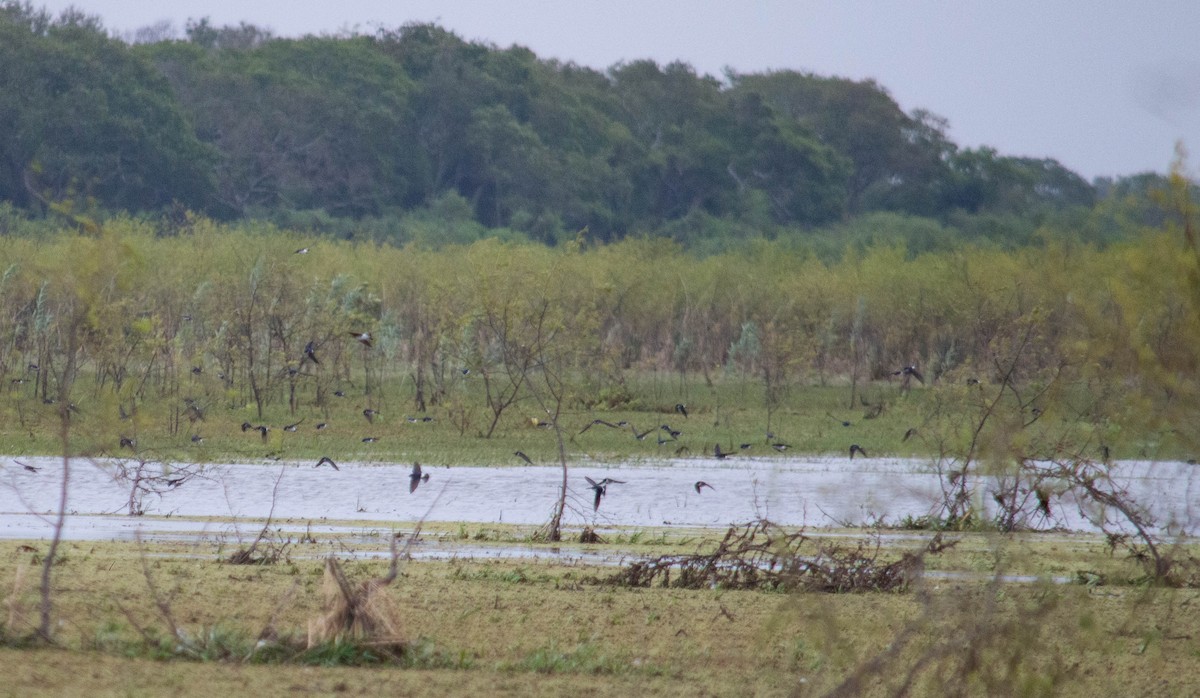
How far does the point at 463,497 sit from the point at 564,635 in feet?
26.4

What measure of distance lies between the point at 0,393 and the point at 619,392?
33.1 feet

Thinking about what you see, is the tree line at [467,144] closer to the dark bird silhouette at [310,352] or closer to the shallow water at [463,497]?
the dark bird silhouette at [310,352]

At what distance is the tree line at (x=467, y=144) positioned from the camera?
46656 millimetres

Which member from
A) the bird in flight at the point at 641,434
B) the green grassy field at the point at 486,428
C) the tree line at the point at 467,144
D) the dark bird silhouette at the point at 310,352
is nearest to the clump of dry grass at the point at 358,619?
the green grassy field at the point at 486,428

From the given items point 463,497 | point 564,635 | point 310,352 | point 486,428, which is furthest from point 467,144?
point 564,635

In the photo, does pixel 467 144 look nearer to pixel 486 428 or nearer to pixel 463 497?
pixel 486 428

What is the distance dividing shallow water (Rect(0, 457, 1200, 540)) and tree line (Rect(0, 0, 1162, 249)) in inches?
1022

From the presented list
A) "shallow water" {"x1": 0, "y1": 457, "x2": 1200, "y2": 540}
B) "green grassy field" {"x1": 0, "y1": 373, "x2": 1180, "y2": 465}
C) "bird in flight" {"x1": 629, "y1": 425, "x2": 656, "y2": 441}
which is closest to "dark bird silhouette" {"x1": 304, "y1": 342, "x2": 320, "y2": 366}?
"green grassy field" {"x1": 0, "y1": 373, "x2": 1180, "y2": 465}

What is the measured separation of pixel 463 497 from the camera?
16594mm

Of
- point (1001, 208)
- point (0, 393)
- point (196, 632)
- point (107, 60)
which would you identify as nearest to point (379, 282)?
point (0, 393)

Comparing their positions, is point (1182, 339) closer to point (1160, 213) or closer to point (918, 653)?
point (1160, 213)

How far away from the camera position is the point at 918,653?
8.55m

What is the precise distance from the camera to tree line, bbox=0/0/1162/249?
46.7 metres

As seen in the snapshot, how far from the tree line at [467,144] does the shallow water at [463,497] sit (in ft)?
85.2
